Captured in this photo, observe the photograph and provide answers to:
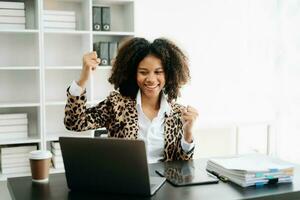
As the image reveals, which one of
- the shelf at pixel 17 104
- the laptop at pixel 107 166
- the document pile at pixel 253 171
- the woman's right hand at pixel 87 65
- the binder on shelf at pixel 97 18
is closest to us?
the laptop at pixel 107 166

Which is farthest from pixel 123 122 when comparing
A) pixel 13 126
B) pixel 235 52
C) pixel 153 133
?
pixel 235 52

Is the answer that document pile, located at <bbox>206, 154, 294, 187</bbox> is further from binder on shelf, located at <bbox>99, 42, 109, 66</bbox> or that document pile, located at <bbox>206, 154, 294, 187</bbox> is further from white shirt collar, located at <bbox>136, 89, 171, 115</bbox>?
binder on shelf, located at <bbox>99, 42, 109, 66</bbox>

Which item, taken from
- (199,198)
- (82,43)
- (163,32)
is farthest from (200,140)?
(199,198)

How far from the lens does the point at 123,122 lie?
78.2 inches

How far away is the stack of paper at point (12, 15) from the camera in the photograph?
9.44 feet

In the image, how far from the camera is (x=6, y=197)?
3.23 meters

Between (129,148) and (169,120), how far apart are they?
0.72m

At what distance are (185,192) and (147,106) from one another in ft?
2.47

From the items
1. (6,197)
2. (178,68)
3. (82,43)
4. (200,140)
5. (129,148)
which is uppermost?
(82,43)

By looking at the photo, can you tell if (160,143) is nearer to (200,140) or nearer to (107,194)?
(107,194)

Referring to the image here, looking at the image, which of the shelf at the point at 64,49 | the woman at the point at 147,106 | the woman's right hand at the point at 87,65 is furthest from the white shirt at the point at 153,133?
the shelf at the point at 64,49

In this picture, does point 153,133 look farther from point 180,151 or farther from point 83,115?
point 83,115

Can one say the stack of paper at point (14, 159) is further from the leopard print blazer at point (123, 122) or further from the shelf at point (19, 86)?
the leopard print blazer at point (123, 122)

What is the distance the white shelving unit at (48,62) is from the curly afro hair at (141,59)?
1.02 meters
